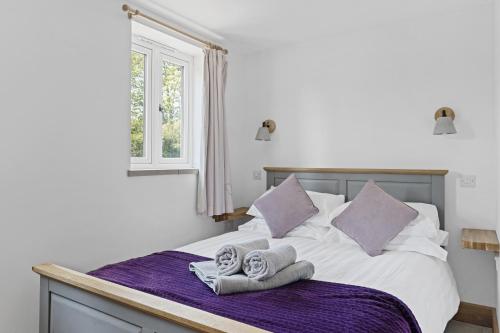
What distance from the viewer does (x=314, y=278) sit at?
1.94 metres

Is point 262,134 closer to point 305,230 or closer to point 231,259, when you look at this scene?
point 305,230

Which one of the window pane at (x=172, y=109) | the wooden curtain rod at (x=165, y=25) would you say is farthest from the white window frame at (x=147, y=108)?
the wooden curtain rod at (x=165, y=25)

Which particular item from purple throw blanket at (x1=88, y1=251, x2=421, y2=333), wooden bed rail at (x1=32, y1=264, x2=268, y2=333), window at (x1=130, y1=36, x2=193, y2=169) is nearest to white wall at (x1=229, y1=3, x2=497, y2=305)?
window at (x1=130, y1=36, x2=193, y2=169)

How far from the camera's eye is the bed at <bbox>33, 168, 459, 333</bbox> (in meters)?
1.31

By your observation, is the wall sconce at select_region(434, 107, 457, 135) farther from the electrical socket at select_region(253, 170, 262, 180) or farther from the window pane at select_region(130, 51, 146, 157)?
the window pane at select_region(130, 51, 146, 157)

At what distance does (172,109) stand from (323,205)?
1588 mm

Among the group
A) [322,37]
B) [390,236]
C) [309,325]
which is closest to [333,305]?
[309,325]

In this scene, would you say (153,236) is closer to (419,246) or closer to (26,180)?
(26,180)

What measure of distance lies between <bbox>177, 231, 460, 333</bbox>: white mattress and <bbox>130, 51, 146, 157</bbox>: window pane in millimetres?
974

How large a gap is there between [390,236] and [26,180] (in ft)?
7.51

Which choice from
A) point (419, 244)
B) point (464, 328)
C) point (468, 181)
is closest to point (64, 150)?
point (419, 244)

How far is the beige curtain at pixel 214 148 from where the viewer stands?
324cm

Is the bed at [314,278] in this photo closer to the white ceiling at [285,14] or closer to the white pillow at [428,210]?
the white pillow at [428,210]

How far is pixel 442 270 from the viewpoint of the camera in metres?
2.29
